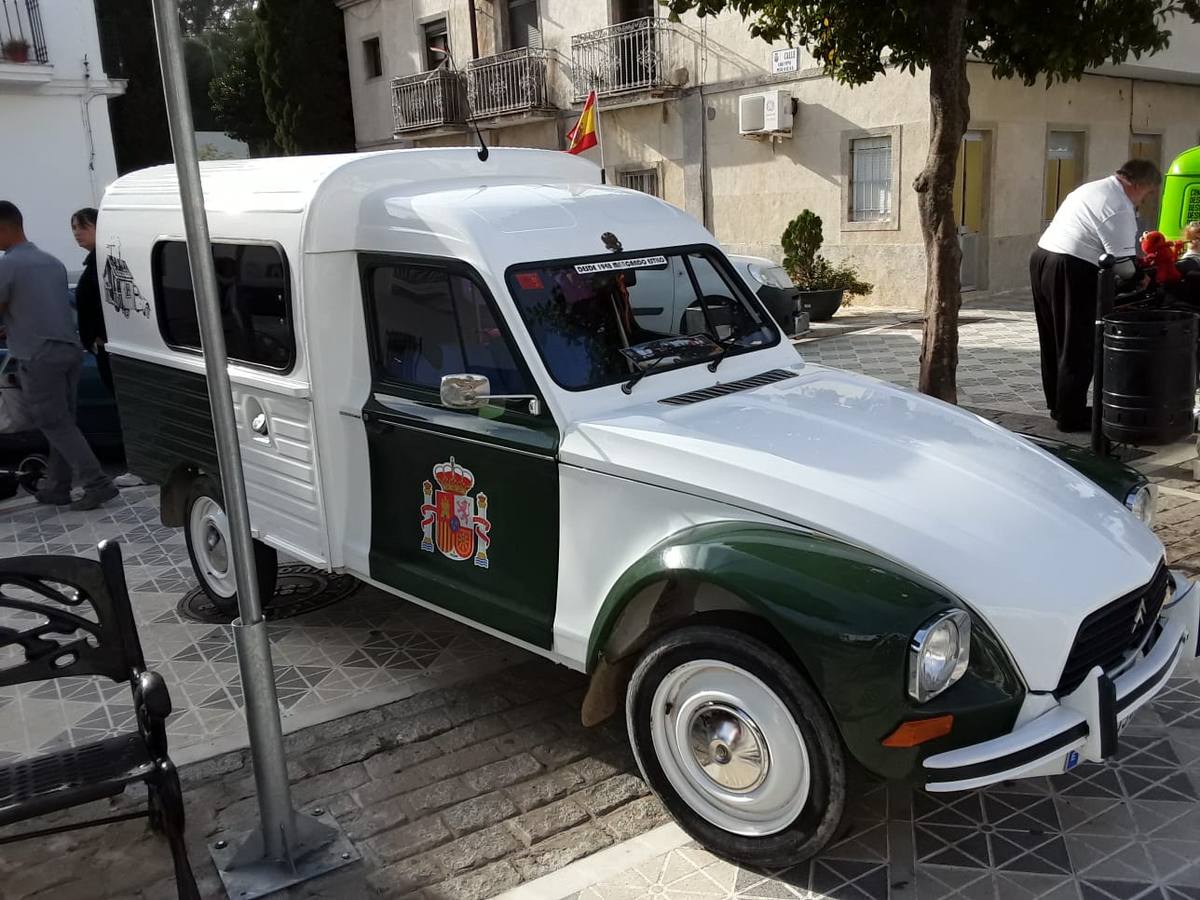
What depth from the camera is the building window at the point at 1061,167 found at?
17.5 metres

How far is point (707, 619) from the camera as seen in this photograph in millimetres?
3289

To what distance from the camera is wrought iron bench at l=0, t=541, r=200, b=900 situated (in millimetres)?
2820

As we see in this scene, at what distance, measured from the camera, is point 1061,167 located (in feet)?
58.2

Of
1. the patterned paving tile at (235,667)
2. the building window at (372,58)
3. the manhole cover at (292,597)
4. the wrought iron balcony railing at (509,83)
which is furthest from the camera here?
the building window at (372,58)

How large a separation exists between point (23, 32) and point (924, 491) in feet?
67.3

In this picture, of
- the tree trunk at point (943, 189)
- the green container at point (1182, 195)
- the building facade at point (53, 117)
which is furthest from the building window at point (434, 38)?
the tree trunk at point (943, 189)

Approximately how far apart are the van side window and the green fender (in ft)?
4.18

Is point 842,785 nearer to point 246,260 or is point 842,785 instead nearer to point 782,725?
point 782,725

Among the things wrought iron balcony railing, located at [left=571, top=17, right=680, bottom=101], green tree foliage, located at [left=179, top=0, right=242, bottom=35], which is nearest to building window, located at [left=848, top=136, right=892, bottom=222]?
wrought iron balcony railing, located at [left=571, top=17, right=680, bottom=101]

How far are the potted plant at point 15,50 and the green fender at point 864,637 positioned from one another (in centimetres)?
1975

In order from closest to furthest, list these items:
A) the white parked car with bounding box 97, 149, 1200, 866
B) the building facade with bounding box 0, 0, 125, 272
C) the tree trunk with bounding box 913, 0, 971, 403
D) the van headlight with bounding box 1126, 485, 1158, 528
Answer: the white parked car with bounding box 97, 149, 1200, 866 < the van headlight with bounding box 1126, 485, 1158, 528 < the tree trunk with bounding box 913, 0, 971, 403 < the building facade with bounding box 0, 0, 125, 272

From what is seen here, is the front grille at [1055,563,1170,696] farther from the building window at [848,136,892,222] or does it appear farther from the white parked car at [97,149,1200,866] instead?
the building window at [848,136,892,222]

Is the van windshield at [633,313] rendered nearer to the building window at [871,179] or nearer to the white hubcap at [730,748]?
the white hubcap at [730,748]

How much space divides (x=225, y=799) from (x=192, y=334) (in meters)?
2.53
